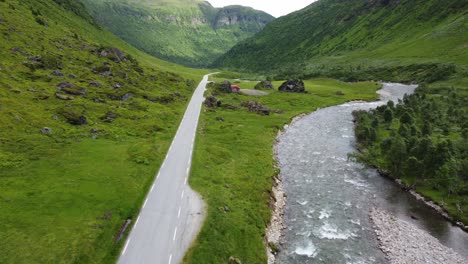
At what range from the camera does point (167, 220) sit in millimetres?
44438

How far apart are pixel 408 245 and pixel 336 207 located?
1228 cm

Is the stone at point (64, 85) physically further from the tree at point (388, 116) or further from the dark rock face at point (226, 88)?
the tree at point (388, 116)

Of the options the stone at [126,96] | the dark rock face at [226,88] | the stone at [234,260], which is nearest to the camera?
the stone at [234,260]

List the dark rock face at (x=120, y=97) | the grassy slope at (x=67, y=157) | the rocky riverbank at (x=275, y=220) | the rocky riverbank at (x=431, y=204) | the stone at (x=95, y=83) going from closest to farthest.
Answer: the grassy slope at (x=67, y=157)
the rocky riverbank at (x=275, y=220)
the rocky riverbank at (x=431, y=204)
the dark rock face at (x=120, y=97)
the stone at (x=95, y=83)

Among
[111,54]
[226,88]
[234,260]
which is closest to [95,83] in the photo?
[111,54]

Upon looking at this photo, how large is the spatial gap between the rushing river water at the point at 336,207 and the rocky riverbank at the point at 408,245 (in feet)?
3.93

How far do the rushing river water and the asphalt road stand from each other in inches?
495

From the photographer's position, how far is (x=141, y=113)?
96375 mm

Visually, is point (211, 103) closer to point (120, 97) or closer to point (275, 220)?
point (120, 97)

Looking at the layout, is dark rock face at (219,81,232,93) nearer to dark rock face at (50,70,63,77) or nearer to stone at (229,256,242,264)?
dark rock face at (50,70,63,77)

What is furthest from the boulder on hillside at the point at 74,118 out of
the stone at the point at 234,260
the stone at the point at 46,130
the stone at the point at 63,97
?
the stone at the point at 234,260

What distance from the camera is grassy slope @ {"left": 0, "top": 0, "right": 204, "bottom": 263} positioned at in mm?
39281

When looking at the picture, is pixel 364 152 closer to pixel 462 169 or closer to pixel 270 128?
pixel 462 169

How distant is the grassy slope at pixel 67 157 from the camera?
3928cm
